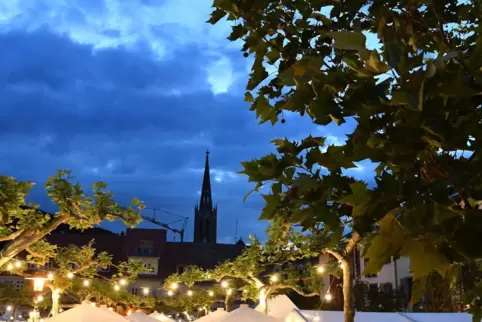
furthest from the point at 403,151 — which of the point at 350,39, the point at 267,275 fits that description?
the point at 267,275

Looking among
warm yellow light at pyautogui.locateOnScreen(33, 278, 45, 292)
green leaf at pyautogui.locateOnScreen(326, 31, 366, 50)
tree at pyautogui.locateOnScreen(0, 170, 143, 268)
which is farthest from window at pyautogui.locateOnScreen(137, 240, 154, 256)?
green leaf at pyautogui.locateOnScreen(326, 31, 366, 50)

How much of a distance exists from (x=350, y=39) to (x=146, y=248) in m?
54.6

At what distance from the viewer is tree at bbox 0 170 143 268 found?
10.6 m

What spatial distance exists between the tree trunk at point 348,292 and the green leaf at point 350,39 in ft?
27.3

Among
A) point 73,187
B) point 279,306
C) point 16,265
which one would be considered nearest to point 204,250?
point 279,306

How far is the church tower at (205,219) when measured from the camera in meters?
102

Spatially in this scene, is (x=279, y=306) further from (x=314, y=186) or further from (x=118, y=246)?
(x=118, y=246)

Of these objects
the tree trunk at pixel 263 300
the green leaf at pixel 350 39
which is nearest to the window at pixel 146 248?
the tree trunk at pixel 263 300

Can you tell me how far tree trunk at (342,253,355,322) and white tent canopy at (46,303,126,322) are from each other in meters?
7.40

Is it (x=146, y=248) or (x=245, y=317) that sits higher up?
(x=146, y=248)

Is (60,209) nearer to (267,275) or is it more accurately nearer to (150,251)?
(267,275)

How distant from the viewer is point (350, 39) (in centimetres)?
143

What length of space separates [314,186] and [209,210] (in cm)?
10576

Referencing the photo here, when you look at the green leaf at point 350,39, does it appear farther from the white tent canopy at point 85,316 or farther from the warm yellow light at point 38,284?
the warm yellow light at point 38,284
